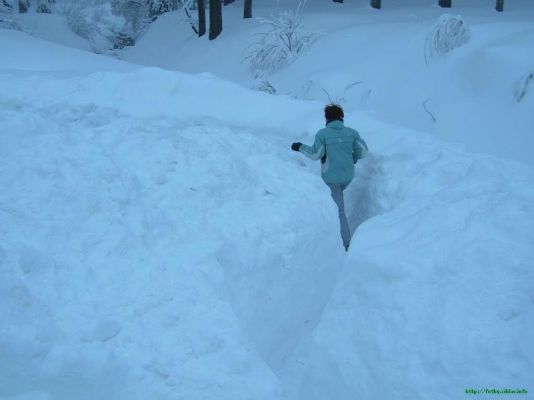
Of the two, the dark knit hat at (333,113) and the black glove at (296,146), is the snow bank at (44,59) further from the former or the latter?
the dark knit hat at (333,113)

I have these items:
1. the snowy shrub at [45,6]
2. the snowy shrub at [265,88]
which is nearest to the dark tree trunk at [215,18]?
the snowy shrub at [265,88]

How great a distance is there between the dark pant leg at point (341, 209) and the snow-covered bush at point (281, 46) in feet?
17.0

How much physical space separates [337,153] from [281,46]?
18.0 ft

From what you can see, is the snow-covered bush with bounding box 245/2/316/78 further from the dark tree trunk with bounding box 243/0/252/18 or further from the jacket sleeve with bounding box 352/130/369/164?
the jacket sleeve with bounding box 352/130/369/164

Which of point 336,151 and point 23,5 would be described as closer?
point 336,151

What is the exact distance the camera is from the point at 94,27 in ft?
59.3

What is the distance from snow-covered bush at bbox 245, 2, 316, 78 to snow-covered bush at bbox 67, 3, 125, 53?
9.37 meters

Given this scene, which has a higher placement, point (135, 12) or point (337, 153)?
point (337, 153)

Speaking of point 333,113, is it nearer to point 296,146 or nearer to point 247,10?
point 296,146

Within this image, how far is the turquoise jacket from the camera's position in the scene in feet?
15.9

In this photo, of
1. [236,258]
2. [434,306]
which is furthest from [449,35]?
[434,306]

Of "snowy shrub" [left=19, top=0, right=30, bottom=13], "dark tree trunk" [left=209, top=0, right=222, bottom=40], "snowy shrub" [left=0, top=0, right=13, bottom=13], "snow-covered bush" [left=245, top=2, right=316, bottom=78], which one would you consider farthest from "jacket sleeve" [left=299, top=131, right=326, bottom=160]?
"snowy shrub" [left=19, top=0, right=30, bottom=13]

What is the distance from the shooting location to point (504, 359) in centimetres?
262

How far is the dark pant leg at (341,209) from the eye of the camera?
4.83 m
